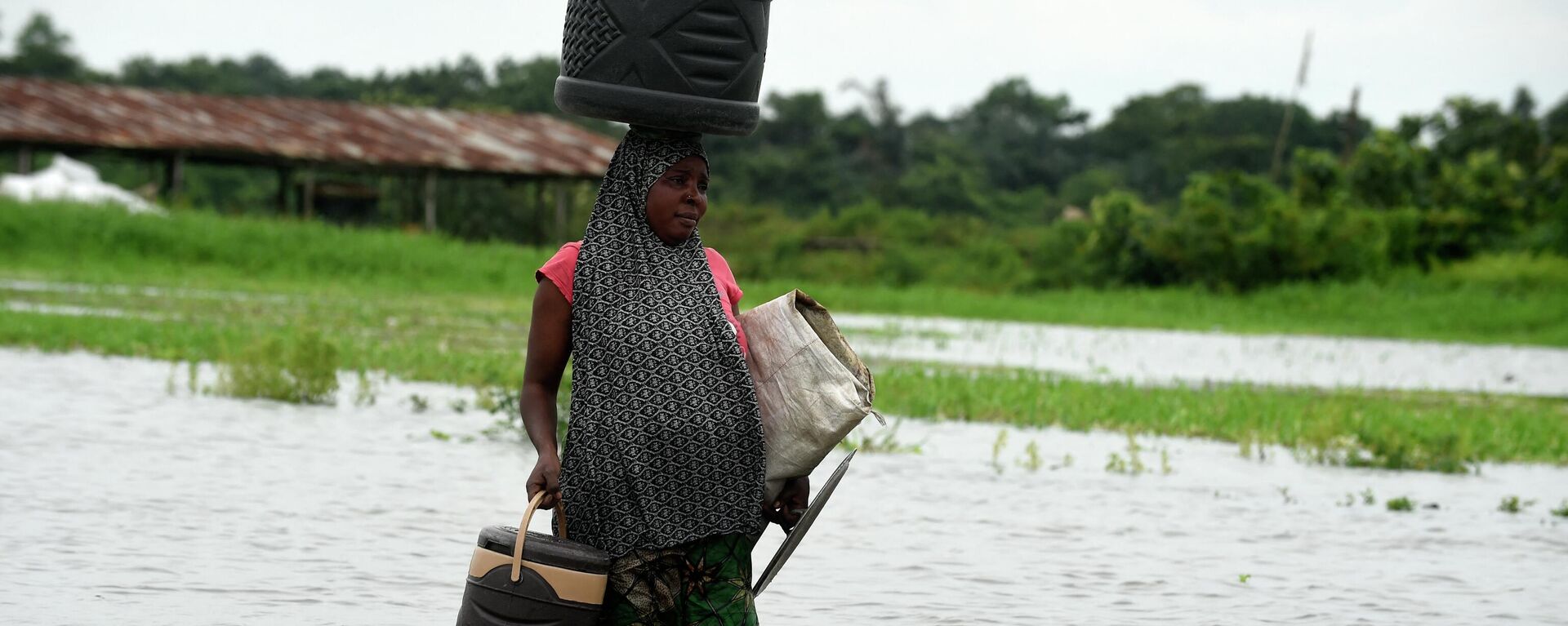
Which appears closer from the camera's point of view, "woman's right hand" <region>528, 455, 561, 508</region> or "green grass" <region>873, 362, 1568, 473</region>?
"woman's right hand" <region>528, 455, 561, 508</region>

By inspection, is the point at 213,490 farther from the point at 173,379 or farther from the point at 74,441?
the point at 173,379

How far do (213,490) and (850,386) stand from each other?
3707mm

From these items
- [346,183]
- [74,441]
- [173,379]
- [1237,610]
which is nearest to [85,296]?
[173,379]

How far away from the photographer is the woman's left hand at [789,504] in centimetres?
346


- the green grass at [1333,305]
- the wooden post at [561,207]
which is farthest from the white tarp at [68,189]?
the green grass at [1333,305]

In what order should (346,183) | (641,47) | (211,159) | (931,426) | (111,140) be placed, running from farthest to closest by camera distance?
(346,183)
(211,159)
(111,140)
(931,426)
(641,47)

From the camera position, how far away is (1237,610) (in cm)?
512

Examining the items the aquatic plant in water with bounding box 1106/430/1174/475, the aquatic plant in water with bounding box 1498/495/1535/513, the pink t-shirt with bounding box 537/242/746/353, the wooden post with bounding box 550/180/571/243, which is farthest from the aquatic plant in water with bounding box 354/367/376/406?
the wooden post with bounding box 550/180/571/243

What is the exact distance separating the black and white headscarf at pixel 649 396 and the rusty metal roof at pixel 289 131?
2509 cm

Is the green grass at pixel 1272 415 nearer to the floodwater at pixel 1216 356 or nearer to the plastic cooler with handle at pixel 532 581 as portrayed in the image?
the floodwater at pixel 1216 356

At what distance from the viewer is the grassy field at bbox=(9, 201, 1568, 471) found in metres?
9.80

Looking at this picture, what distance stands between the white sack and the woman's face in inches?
8.7

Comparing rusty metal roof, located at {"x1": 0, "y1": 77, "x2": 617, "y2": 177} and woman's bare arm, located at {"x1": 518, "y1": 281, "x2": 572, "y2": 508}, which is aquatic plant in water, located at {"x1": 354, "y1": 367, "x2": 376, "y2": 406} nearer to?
woman's bare arm, located at {"x1": 518, "y1": 281, "x2": 572, "y2": 508}

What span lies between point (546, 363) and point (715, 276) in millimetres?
381
